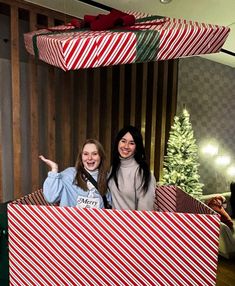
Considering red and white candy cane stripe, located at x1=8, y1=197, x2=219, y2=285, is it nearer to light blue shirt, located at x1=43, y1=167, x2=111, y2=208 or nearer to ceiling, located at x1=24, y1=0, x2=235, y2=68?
light blue shirt, located at x1=43, y1=167, x2=111, y2=208

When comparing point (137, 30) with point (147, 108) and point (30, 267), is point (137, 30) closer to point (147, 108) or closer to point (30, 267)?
point (30, 267)

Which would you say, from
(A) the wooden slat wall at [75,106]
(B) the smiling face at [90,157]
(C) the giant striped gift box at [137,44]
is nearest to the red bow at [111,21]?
(C) the giant striped gift box at [137,44]

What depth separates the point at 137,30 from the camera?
34.8 inches

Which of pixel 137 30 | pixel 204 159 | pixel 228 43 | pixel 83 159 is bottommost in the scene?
pixel 204 159

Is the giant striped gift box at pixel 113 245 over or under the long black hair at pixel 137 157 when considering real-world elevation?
under

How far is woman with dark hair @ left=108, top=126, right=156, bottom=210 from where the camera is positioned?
1.31m

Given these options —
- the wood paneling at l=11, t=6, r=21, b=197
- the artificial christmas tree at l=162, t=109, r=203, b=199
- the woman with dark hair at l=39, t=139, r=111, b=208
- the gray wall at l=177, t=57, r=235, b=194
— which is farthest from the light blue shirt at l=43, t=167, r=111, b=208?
the gray wall at l=177, t=57, r=235, b=194

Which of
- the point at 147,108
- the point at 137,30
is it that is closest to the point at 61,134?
the point at 147,108

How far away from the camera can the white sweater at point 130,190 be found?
130 centimetres

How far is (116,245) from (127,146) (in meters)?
0.77

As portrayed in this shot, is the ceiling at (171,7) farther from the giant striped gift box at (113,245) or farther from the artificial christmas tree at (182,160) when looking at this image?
the giant striped gift box at (113,245)

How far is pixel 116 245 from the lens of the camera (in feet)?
2.48

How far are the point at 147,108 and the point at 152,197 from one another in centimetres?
256

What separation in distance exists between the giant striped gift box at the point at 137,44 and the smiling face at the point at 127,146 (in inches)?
23.5
